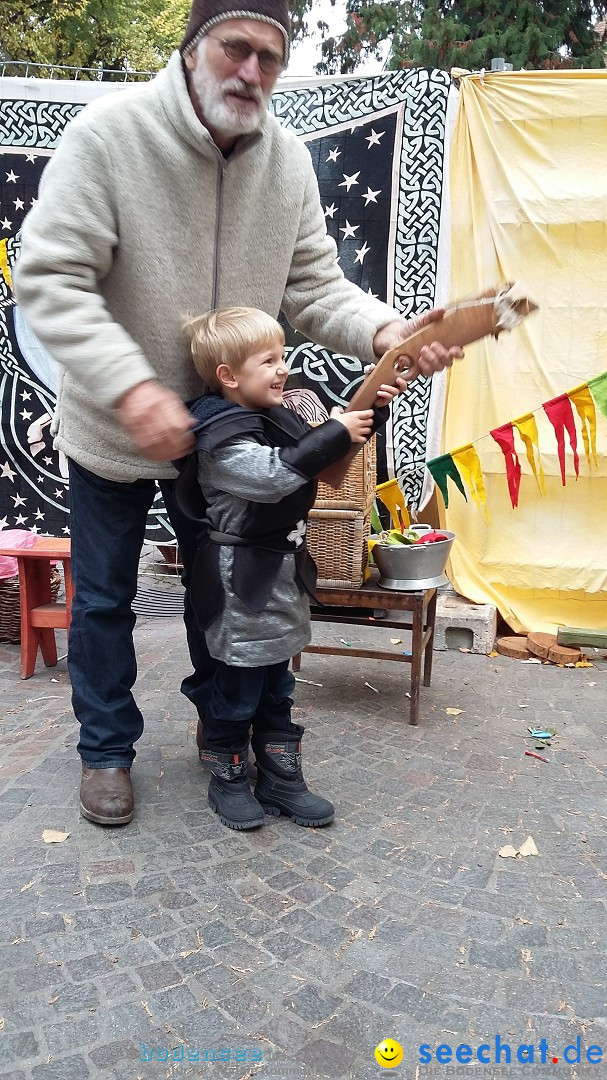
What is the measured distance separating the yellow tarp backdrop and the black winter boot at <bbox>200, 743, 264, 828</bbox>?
2.40 meters

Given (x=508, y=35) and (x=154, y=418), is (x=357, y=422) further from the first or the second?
(x=508, y=35)

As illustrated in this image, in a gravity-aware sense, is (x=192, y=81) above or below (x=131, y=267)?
above

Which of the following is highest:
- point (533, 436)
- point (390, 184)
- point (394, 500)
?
point (390, 184)

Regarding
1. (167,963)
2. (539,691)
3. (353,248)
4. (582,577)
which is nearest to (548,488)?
(582,577)

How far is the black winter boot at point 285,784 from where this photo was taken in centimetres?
249

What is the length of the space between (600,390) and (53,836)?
9.70 feet

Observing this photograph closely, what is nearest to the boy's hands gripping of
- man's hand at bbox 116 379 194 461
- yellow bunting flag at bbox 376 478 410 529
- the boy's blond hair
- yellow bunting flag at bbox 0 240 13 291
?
the boy's blond hair

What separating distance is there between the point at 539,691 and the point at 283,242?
8.08 feet

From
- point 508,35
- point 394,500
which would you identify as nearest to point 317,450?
point 394,500

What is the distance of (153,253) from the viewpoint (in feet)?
6.87

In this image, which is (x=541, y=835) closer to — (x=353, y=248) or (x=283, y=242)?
(x=283, y=242)

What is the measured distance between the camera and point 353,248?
15.3 feet

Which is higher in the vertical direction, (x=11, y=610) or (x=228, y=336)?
(x=228, y=336)

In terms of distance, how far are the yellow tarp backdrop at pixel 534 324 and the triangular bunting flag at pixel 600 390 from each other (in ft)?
1.63
